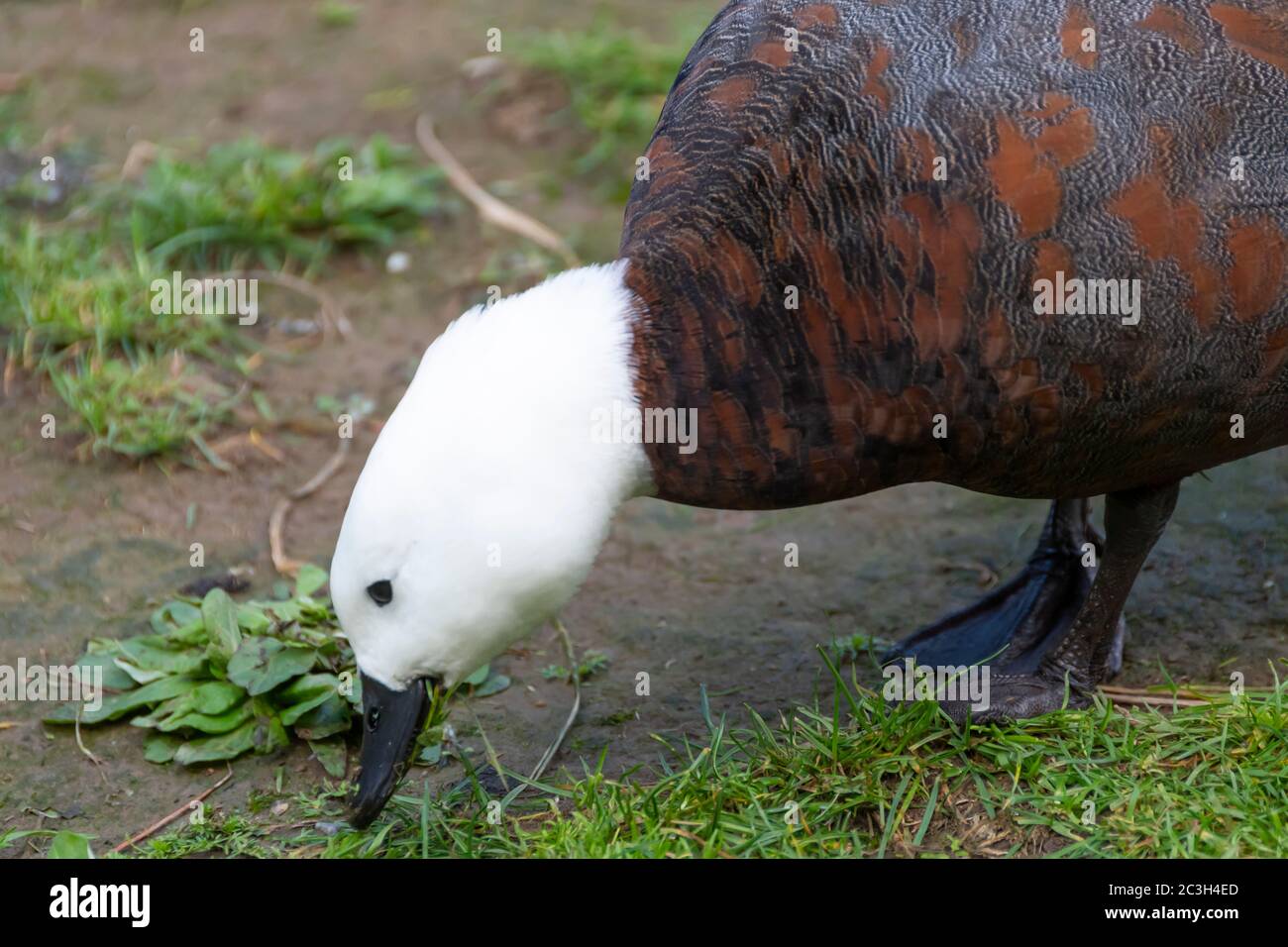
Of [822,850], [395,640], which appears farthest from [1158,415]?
[395,640]

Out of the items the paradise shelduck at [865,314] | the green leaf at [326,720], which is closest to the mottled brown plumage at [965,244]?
the paradise shelduck at [865,314]

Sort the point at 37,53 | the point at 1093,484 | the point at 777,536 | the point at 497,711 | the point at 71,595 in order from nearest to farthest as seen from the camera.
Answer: the point at 1093,484, the point at 497,711, the point at 71,595, the point at 777,536, the point at 37,53

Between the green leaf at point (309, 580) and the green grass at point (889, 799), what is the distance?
649 mm

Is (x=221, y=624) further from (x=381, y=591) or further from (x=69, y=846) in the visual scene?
(x=381, y=591)

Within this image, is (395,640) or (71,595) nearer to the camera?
(395,640)

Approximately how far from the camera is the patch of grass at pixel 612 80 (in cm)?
582

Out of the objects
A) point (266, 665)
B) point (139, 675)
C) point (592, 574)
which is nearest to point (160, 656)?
point (139, 675)

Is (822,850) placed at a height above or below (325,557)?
below

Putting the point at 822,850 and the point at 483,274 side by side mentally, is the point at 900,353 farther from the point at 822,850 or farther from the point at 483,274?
the point at 483,274

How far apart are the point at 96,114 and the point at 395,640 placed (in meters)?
3.92

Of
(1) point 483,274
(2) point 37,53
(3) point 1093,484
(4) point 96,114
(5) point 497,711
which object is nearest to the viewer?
(3) point 1093,484

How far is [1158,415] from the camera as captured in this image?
115 inches

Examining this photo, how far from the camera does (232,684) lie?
136 inches

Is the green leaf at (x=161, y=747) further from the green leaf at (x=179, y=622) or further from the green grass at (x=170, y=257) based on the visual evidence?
the green grass at (x=170, y=257)
